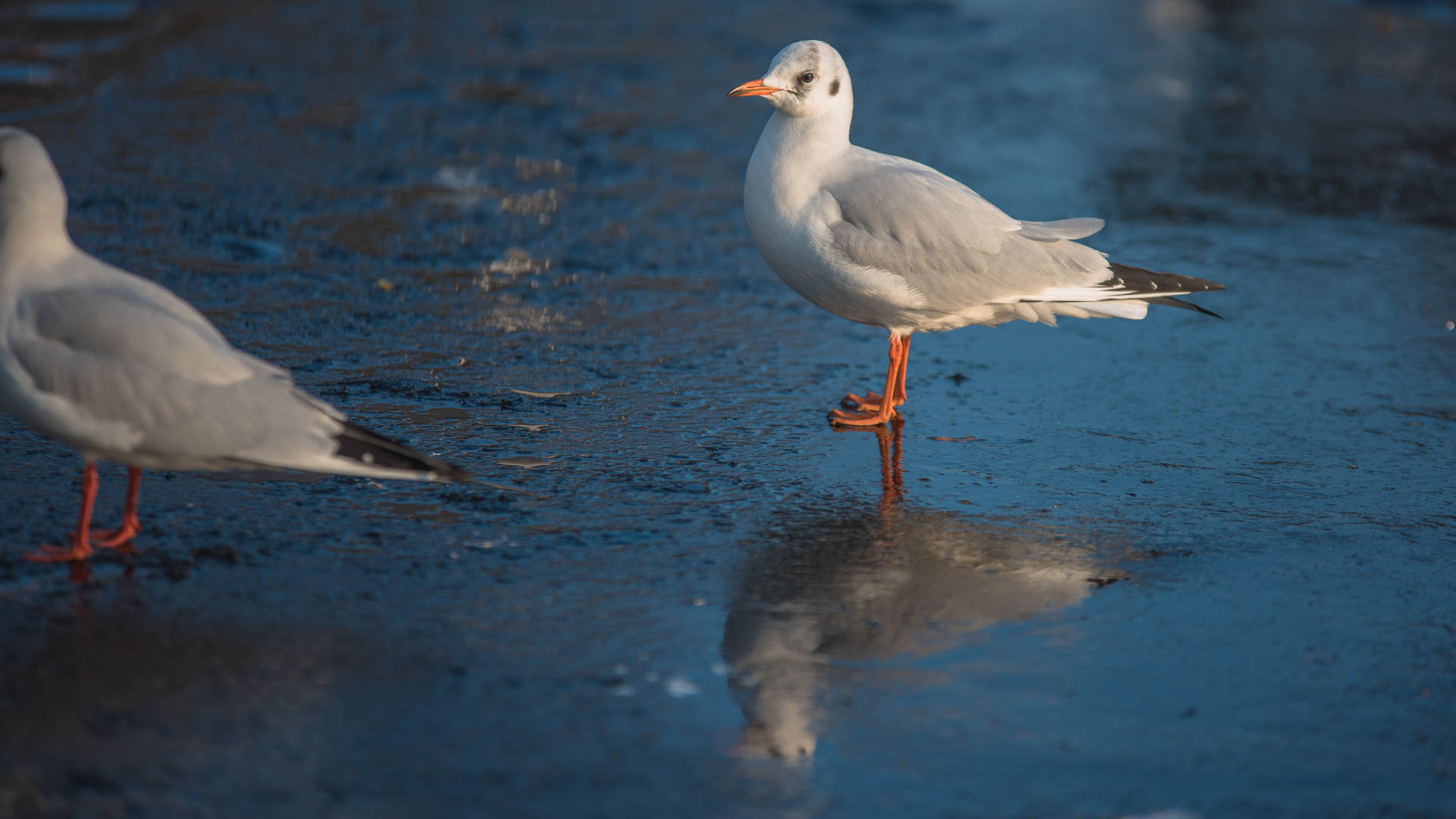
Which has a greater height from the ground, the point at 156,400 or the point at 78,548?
the point at 156,400

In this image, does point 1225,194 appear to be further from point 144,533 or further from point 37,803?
point 37,803

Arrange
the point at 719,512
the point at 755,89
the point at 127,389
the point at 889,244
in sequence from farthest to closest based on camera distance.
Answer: the point at 755,89 < the point at 889,244 < the point at 719,512 < the point at 127,389

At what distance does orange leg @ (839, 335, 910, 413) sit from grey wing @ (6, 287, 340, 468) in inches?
87.3

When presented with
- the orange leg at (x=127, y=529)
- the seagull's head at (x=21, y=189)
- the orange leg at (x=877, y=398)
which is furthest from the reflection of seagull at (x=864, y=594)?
the seagull's head at (x=21, y=189)

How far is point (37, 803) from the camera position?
2.72 metres

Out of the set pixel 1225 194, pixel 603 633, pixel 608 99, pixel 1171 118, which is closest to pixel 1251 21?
pixel 1171 118

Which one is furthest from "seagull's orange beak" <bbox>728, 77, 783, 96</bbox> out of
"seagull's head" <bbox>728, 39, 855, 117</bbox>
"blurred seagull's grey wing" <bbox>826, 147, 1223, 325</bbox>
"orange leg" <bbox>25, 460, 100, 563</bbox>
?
"orange leg" <bbox>25, 460, 100, 563</bbox>

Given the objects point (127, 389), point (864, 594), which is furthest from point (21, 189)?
point (864, 594)

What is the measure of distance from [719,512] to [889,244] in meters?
1.40

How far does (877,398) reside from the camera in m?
5.34

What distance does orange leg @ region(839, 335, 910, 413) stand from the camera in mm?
5273

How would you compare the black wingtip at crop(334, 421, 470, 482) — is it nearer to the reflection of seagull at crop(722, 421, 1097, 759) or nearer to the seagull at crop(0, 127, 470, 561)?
the seagull at crop(0, 127, 470, 561)

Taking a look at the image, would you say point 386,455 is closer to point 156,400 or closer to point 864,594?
point 156,400

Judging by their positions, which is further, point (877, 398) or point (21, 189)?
point (877, 398)
